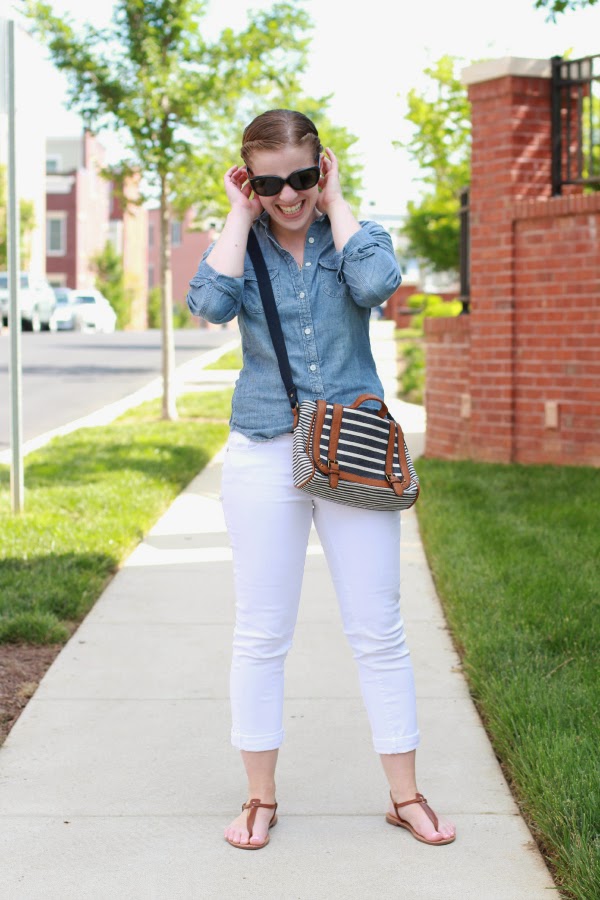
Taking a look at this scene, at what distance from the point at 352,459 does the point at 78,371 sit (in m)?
17.1

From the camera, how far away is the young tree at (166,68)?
11.7 meters

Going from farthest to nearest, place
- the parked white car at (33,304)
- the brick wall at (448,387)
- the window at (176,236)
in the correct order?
1. the window at (176,236)
2. the parked white car at (33,304)
3. the brick wall at (448,387)

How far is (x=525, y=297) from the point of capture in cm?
860

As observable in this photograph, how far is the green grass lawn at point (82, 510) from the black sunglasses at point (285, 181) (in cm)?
250

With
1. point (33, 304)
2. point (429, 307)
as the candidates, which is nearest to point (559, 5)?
point (429, 307)

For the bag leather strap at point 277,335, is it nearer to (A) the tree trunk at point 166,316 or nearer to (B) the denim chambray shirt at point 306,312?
(B) the denim chambray shirt at point 306,312

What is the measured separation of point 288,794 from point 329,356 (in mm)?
1242

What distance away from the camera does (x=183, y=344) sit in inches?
1098

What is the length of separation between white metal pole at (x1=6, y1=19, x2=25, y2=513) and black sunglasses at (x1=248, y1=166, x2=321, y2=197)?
4.17m

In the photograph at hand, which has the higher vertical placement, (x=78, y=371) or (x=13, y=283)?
(x=13, y=283)

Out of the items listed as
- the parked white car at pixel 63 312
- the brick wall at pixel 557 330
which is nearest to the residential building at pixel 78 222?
the parked white car at pixel 63 312

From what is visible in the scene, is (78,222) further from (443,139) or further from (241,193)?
(241,193)

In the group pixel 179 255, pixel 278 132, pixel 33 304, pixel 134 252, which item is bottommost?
pixel 278 132

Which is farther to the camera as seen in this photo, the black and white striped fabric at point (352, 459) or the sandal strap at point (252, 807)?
the sandal strap at point (252, 807)
